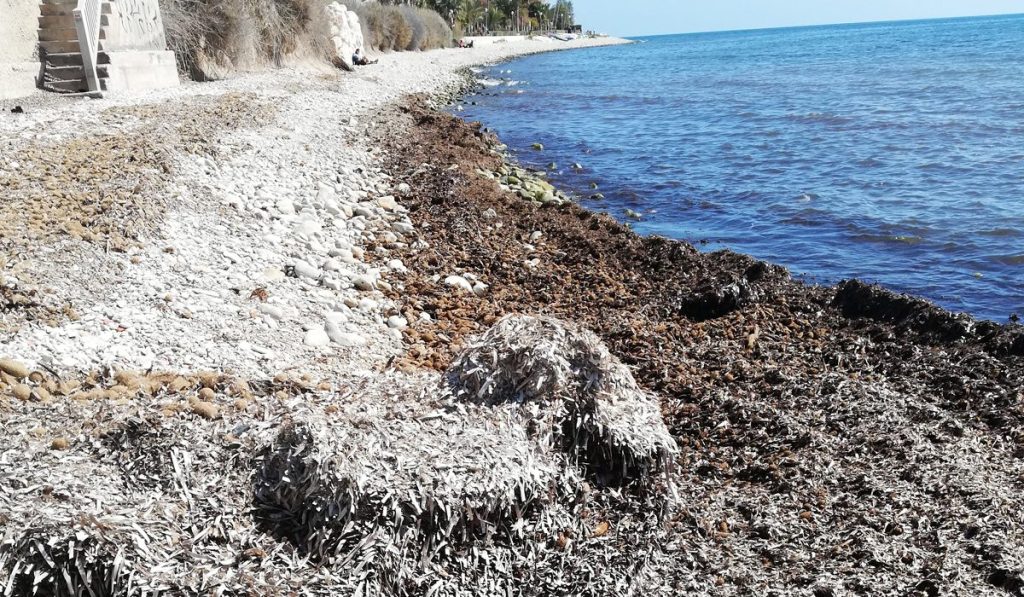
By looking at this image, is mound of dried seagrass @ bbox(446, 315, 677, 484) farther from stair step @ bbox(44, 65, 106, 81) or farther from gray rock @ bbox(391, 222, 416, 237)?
stair step @ bbox(44, 65, 106, 81)

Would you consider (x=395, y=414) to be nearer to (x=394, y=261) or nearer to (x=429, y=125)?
(x=394, y=261)

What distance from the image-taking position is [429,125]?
54.0 feet

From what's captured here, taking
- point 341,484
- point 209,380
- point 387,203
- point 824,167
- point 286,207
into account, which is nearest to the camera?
point 341,484

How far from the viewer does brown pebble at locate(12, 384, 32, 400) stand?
3693mm

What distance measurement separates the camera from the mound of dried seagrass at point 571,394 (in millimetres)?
3904

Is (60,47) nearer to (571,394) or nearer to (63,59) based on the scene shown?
(63,59)

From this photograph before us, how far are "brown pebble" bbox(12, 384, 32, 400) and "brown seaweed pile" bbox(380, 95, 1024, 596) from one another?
231 centimetres

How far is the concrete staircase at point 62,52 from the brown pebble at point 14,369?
1057 cm

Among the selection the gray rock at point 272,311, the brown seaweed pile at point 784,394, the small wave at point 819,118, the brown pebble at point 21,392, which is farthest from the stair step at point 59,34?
the small wave at point 819,118

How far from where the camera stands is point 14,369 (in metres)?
3.89

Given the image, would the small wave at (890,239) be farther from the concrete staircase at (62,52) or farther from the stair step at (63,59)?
the stair step at (63,59)

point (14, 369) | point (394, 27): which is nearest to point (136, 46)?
point (14, 369)

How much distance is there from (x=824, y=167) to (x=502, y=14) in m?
88.0

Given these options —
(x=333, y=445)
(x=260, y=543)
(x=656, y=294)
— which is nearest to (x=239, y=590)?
(x=260, y=543)
